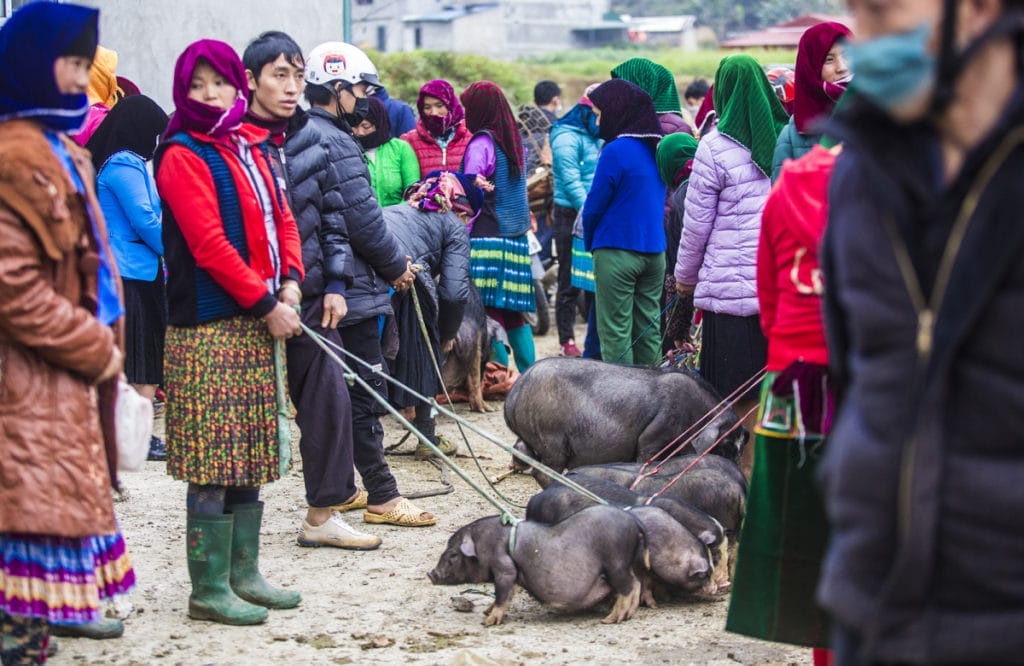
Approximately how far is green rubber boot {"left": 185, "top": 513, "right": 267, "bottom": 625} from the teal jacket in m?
2.57

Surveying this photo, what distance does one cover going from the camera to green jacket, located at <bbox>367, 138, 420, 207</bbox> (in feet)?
27.9

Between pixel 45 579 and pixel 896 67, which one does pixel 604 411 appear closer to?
pixel 45 579

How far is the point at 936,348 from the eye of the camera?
2121mm

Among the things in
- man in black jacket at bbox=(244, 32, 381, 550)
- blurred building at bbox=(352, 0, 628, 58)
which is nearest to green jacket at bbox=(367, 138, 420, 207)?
man in black jacket at bbox=(244, 32, 381, 550)

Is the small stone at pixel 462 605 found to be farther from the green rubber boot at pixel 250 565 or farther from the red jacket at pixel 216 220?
the red jacket at pixel 216 220

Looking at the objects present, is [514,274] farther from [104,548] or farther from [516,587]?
[104,548]

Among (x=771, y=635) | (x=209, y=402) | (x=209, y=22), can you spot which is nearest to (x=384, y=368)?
(x=209, y=402)

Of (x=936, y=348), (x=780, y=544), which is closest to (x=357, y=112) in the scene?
(x=780, y=544)

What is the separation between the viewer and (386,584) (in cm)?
536

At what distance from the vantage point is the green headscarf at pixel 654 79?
8.38 meters

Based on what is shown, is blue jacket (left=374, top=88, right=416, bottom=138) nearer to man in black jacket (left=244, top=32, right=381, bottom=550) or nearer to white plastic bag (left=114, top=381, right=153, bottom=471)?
man in black jacket (left=244, top=32, right=381, bottom=550)

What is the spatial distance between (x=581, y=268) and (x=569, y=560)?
17.1ft

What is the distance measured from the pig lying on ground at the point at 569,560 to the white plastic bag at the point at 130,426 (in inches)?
57.9

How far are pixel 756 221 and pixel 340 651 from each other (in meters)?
2.71
